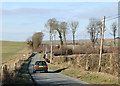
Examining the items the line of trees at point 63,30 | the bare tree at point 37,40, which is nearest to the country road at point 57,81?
the line of trees at point 63,30

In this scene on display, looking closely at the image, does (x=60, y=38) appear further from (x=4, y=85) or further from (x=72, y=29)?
(x=4, y=85)

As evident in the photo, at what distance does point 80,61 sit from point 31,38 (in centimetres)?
8891

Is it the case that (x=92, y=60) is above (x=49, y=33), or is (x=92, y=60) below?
below

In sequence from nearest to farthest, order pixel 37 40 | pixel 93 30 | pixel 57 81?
pixel 57 81 < pixel 93 30 < pixel 37 40

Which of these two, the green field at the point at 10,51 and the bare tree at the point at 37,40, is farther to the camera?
the bare tree at the point at 37,40

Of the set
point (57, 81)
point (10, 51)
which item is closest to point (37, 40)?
point (10, 51)

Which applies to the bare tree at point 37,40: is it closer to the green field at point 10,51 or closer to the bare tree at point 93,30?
the green field at point 10,51

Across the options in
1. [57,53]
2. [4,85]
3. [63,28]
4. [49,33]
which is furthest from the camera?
[63,28]

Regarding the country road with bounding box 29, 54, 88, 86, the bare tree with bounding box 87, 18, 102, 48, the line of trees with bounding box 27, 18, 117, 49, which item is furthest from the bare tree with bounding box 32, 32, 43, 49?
the country road with bounding box 29, 54, 88, 86

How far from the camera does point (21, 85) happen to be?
15.4 m

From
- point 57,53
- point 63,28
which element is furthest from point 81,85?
point 63,28

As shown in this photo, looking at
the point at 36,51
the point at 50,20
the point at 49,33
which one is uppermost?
the point at 50,20

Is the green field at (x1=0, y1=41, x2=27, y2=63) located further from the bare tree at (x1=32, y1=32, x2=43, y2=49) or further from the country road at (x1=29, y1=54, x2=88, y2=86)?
the country road at (x1=29, y1=54, x2=88, y2=86)

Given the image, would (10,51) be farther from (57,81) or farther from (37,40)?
(57,81)
